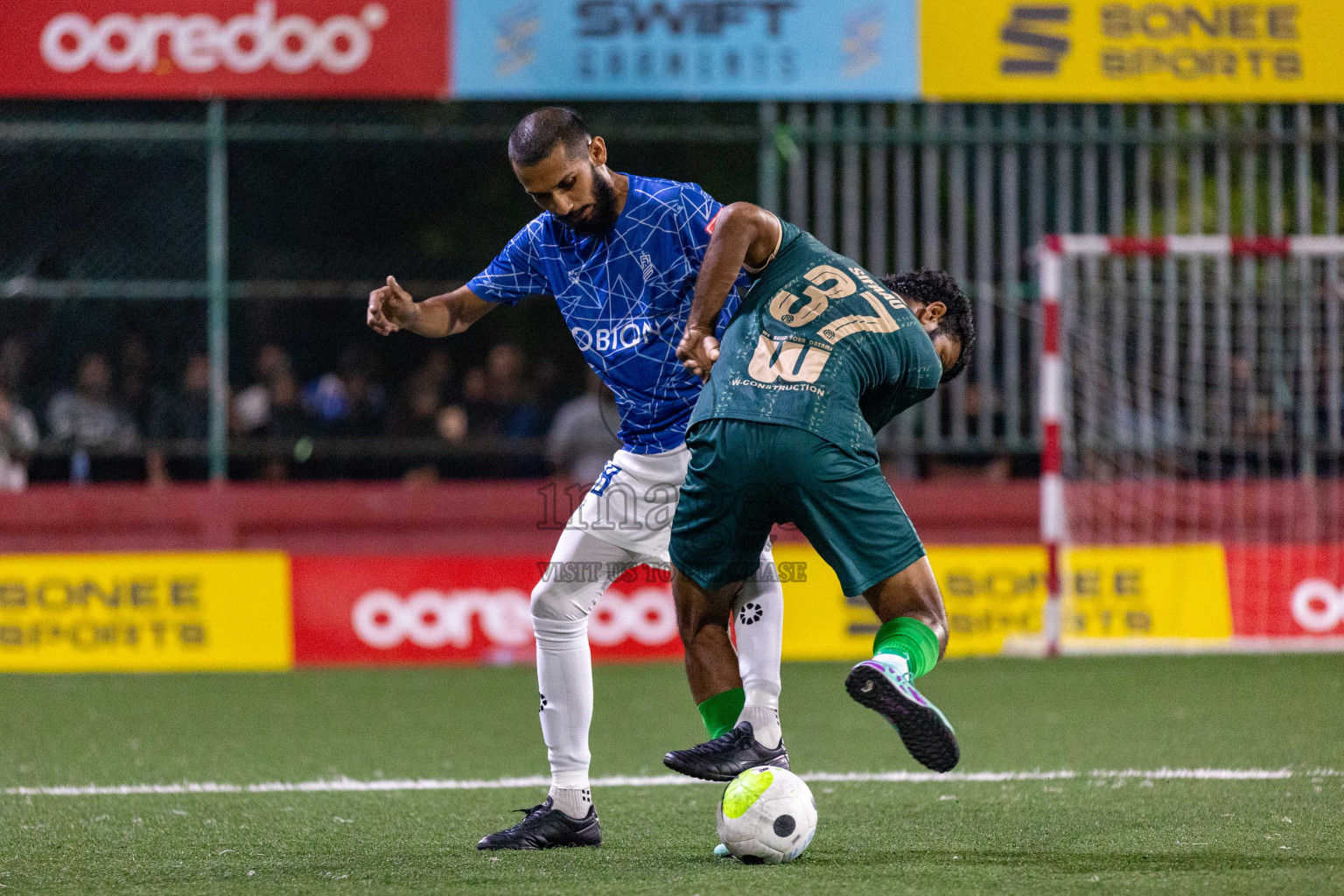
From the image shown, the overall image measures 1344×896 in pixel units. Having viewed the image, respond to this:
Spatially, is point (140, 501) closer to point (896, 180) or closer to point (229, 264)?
point (229, 264)

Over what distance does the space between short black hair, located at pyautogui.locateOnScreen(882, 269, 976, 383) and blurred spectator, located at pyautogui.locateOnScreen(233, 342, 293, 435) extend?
7.78m

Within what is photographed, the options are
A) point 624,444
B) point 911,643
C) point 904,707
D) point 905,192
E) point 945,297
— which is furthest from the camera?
point 905,192

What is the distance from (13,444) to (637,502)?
7.64 m

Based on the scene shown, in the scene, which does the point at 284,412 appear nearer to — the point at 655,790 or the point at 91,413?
the point at 91,413

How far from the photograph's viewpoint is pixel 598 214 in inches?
191

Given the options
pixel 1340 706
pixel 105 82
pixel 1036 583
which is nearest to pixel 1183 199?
pixel 1036 583

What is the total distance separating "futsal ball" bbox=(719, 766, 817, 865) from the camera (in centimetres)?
443

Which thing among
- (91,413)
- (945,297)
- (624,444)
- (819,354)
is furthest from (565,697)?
(91,413)

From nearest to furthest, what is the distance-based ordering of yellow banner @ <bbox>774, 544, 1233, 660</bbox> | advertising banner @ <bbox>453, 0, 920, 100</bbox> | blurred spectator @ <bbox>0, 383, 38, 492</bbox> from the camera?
yellow banner @ <bbox>774, 544, 1233, 660</bbox> < advertising banner @ <bbox>453, 0, 920, 100</bbox> < blurred spectator @ <bbox>0, 383, 38, 492</bbox>

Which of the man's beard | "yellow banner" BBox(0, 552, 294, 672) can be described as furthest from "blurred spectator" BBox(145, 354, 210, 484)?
the man's beard

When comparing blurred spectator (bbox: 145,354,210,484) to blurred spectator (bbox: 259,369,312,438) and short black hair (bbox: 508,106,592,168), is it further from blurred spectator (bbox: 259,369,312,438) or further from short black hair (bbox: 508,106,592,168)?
short black hair (bbox: 508,106,592,168)

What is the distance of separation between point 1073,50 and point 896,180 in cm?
145

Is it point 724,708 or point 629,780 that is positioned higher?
point 724,708

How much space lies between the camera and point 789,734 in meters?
7.37
